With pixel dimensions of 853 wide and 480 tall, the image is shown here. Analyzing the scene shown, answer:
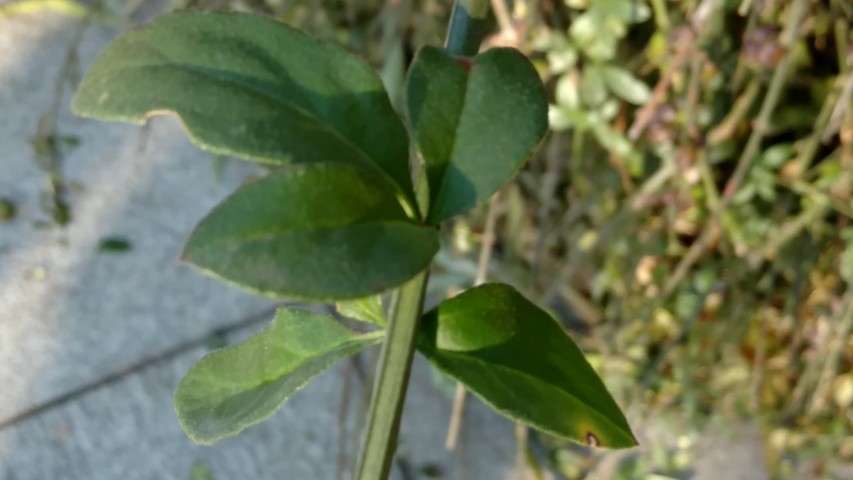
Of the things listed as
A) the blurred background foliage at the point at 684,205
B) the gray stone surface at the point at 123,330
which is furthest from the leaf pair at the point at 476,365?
the gray stone surface at the point at 123,330

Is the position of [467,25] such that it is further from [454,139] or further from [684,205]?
[684,205]

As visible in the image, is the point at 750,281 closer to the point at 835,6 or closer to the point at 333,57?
the point at 835,6

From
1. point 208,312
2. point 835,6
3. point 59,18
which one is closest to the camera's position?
point 835,6

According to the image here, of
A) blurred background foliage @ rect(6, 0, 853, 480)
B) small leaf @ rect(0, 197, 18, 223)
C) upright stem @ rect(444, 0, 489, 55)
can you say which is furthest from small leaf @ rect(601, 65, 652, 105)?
small leaf @ rect(0, 197, 18, 223)

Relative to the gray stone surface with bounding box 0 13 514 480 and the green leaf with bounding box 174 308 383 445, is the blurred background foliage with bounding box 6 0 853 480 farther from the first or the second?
the green leaf with bounding box 174 308 383 445

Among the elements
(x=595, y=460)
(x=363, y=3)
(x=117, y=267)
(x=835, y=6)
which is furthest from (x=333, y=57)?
(x=117, y=267)
